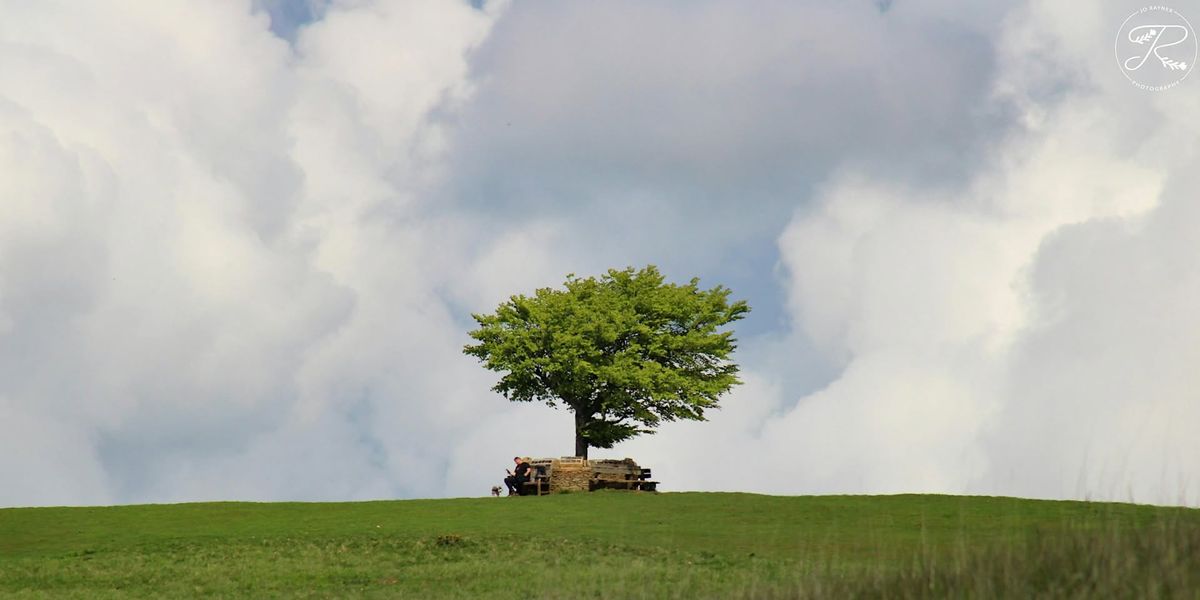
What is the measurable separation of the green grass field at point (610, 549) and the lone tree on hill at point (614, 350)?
11.2 meters

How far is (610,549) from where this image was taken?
26625 millimetres

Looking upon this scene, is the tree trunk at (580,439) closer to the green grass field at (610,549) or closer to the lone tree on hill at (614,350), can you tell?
the lone tree on hill at (614,350)

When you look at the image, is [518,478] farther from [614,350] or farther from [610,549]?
[610,549]

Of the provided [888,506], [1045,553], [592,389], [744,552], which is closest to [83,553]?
[744,552]

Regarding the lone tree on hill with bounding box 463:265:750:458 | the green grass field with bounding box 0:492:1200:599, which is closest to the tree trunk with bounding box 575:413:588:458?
the lone tree on hill with bounding box 463:265:750:458

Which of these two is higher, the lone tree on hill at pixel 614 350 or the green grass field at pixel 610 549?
the lone tree on hill at pixel 614 350

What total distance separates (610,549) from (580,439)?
28474mm

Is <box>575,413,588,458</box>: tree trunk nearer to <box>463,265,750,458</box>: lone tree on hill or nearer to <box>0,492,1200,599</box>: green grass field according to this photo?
<box>463,265,750,458</box>: lone tree on hill

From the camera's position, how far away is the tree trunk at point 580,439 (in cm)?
5481

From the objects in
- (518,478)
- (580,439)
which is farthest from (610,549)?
(580,439)

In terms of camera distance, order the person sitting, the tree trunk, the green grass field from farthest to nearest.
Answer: the tree trunk, the person sitting, the green grass field

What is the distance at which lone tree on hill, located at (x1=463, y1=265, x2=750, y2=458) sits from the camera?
53.8 meters

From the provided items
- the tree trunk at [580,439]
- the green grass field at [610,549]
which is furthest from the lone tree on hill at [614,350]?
the green grass field at [610,549]

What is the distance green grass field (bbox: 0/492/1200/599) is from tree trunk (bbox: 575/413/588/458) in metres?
11.3
